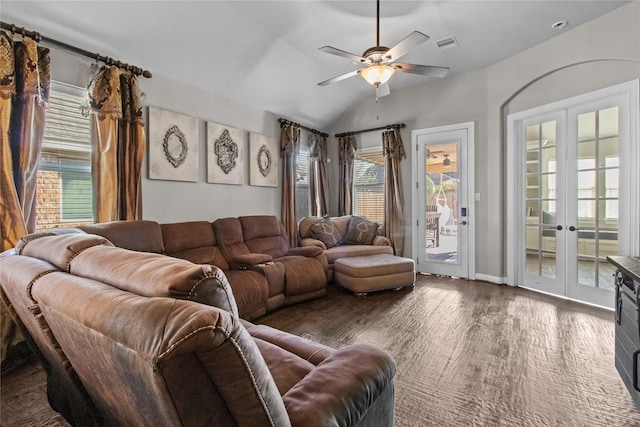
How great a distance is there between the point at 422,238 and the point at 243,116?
337cm

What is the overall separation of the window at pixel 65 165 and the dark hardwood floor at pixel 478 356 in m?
1.24

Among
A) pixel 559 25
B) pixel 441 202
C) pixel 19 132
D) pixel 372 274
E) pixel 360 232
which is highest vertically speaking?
pixel 559 25

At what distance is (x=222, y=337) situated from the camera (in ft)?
1.84

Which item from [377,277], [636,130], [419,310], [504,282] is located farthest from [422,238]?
[636,130]

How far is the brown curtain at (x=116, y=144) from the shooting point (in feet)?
8.85

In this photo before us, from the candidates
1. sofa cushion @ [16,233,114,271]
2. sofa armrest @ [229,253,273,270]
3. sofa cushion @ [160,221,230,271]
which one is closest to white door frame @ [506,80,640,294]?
sofa armrest @ [229,253,273,270]

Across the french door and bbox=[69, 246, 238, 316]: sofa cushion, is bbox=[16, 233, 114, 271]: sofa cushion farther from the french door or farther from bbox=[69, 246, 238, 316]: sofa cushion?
the french door

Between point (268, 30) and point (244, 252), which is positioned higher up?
point (268, 30)

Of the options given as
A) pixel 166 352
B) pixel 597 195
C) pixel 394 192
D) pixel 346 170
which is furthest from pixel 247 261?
pixel 597 195

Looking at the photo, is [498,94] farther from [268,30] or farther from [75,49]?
[75,49]

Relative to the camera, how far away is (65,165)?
8.59ft

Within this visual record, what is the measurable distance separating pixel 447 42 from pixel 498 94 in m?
1.16

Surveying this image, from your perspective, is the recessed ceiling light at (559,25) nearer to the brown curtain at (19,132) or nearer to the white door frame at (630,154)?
the white door frame at (630,154)

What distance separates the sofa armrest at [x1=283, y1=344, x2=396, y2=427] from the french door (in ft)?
11.4
